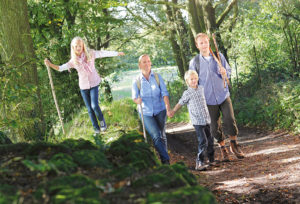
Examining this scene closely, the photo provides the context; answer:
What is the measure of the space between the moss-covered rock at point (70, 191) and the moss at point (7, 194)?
0.12 meters

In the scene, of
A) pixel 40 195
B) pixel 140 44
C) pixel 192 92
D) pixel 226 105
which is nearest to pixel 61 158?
pixel 40 195

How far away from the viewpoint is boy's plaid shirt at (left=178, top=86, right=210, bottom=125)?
622 centimetres

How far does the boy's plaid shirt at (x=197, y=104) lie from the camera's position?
6.22 m

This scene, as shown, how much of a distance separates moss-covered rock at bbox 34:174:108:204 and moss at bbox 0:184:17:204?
0.38 ft

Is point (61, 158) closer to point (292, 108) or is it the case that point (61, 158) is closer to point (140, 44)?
point (292, 108)

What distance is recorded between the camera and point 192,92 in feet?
20.5

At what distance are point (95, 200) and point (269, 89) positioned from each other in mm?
11727

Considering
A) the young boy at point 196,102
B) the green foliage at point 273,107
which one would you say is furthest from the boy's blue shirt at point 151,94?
the green foliage at point 273,107

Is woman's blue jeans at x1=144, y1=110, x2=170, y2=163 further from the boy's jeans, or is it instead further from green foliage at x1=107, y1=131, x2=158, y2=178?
green foliage at x1=107, y1=131, x2=158, y2=178

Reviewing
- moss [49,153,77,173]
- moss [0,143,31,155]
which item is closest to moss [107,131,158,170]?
moss [49,153,77,173]

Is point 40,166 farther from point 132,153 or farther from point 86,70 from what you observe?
point 86,70

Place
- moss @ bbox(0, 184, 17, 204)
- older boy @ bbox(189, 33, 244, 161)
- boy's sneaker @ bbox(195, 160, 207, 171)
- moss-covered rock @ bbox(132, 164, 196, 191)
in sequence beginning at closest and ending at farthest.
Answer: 1. moss @ bbox(0, 184, 17, 204)
2. moss-covered rock @ bbox(132, 164, 196, 191)
3. older boy @ bbox(189, 33, 244, 161)
4. boy's sneaker @ bbox(195, 160, 207, 171)

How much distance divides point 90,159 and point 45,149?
49 centimetres

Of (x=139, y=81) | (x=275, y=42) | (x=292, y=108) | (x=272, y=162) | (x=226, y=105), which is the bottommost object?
(x=272, y=162)
